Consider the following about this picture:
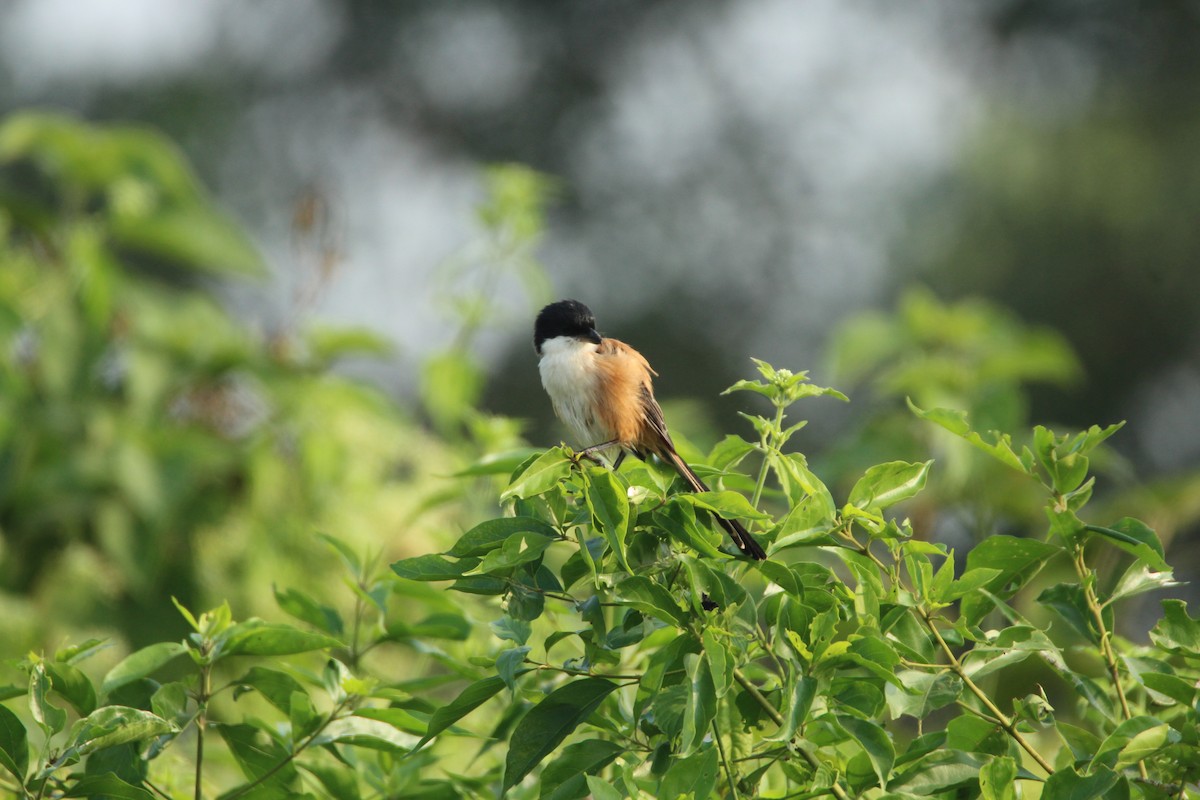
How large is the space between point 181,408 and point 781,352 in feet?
24.5

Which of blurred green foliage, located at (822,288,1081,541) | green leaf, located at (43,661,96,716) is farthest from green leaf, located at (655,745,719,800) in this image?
blurred green foliage, located at (822,288,1081,541)

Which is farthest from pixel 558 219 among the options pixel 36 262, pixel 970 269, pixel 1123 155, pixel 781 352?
pixel 36 262

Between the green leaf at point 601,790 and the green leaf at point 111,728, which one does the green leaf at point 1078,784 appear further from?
the green leaf at point 111,728

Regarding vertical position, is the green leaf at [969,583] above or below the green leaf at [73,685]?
below

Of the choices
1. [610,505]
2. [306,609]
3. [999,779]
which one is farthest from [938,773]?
[306,609]

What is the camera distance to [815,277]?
37.8ft

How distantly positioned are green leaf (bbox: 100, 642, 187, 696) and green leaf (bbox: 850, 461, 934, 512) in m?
0.95

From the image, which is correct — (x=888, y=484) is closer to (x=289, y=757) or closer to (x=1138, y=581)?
(x=1138, y=581)

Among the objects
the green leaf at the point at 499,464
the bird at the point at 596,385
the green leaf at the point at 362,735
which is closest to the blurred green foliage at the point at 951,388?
the bird at the point at 596,385

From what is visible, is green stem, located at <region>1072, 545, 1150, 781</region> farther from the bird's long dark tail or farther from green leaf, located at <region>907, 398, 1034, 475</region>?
the bird's long dark tail

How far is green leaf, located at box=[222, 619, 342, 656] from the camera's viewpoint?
173 cm

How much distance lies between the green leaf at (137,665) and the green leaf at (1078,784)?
45.3 inches

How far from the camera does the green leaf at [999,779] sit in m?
1.44

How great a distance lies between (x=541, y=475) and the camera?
1586mm
